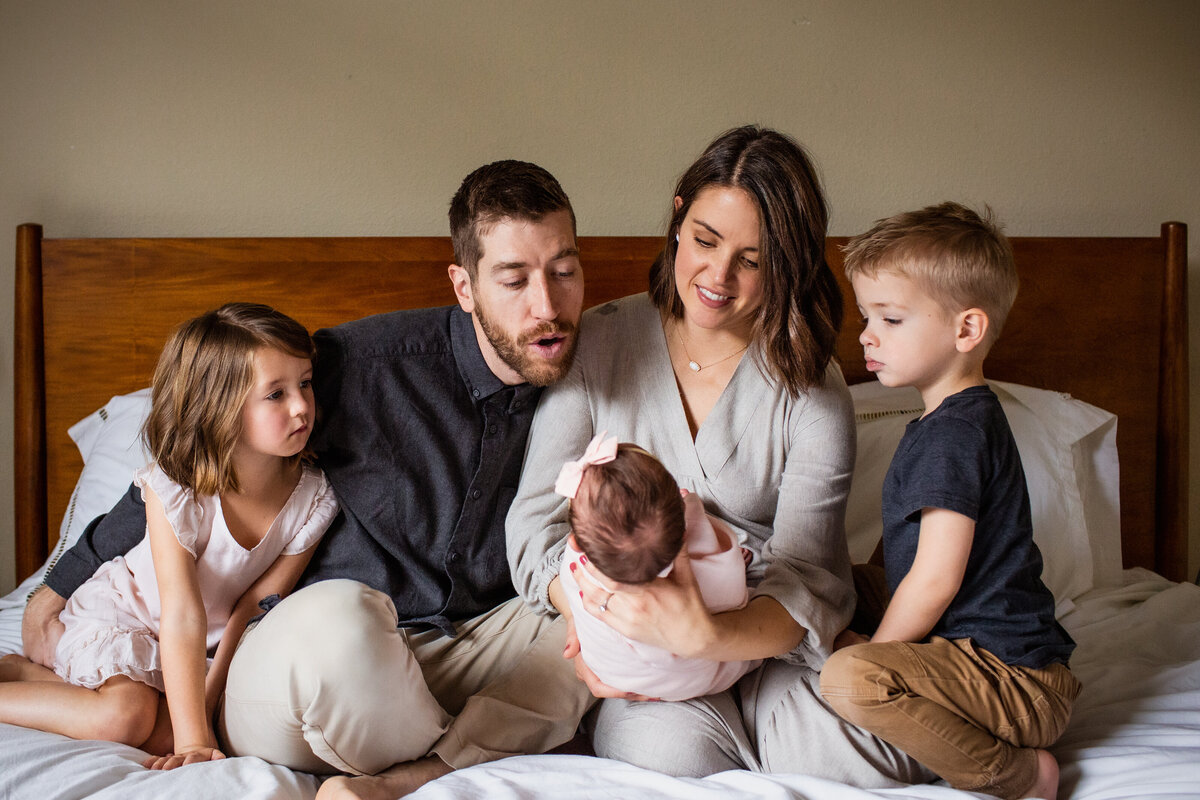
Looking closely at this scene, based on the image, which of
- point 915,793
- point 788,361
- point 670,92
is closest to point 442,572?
point 788,361

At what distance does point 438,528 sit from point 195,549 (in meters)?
0.41

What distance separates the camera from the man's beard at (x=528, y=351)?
4.91 feet

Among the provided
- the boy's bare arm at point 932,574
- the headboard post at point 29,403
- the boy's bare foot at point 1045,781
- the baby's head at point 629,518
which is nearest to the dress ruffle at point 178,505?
the baby's head at point 629,518

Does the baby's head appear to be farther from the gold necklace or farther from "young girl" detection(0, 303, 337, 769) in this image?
"young girl" detection(0, 303, 337, 769)

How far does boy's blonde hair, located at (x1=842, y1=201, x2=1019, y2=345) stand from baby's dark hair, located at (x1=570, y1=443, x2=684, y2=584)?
1.75ft

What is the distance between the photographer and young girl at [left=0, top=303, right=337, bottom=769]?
1348 mm

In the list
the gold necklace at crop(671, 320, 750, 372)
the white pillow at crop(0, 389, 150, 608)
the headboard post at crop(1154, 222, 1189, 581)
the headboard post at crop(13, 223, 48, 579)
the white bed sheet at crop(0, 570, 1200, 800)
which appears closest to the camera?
the white bed sheet at crop(0, 570, 1200, 800)

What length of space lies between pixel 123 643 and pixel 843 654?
1.14m

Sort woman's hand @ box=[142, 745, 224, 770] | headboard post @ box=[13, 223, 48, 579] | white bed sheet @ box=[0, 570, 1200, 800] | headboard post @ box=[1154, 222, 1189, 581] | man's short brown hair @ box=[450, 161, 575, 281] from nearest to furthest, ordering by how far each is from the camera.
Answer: white bed sheet @ box=[0, 570, 1200, 800], woman's hand @ box=[142, 745, 224, 770], man's short brown hair @ box=[450, 161, 575, 281], headboard post @ box=[13, 223, 48, 579], headboard post @ box=[1154, 222, 1189, 581]

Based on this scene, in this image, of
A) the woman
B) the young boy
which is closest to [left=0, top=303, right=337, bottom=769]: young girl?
the woman

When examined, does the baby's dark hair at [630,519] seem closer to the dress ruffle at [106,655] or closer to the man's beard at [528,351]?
the man's beard at [528,351]

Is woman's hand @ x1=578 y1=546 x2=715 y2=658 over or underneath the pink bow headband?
underneath

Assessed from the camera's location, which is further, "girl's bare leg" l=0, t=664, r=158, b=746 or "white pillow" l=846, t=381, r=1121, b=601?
"white pillow" l=846, t=381, r=1121, b=601

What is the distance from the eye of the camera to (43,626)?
5.05ft
